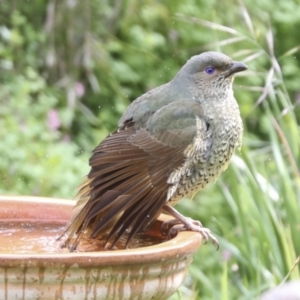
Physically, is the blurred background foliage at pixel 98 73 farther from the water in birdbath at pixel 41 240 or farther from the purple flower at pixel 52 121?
the water in birdbath at pixel 41 240

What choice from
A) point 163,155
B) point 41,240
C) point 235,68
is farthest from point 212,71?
point 41,240

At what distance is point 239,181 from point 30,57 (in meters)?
3.41

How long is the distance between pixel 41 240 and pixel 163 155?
619mm

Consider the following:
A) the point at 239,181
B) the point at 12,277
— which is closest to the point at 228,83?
the point at 239,181

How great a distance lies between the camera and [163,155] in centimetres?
335

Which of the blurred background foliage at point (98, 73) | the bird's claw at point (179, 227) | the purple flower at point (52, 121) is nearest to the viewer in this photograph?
the bird's claw at point (179, 227)

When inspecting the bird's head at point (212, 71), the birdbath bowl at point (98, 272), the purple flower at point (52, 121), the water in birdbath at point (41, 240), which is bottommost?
the purple flower at point (52, 121)

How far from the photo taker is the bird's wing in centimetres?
302

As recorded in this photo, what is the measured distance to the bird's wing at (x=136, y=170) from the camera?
3021 mm

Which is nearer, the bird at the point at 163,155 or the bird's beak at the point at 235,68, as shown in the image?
the bird at the point at 163,155

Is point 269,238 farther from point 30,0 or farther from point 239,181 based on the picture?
point 30,0

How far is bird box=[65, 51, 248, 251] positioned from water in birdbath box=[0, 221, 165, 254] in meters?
0.04

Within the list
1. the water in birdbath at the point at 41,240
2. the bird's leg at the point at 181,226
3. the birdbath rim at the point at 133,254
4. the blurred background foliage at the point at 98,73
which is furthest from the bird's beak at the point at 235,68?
the blurred background foliage at the point at 98,73

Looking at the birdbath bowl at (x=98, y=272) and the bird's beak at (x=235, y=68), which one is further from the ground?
the bird's beak at (x=235, y=68)
